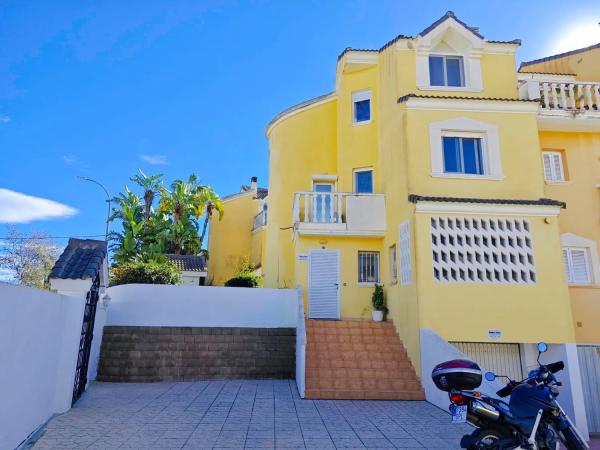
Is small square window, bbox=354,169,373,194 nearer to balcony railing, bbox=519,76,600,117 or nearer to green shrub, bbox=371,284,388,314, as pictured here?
green shrub, bbox=371,284,388,314

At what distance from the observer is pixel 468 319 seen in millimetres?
9875

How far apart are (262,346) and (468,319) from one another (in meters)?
5.88

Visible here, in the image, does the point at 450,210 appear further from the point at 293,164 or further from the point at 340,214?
the point at 293,164

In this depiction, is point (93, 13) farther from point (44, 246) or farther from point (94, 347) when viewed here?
point (44, 246)

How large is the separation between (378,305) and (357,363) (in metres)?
3.08

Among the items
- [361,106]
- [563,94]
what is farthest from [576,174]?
[361,106]

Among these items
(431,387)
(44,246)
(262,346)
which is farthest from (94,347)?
(44,246)

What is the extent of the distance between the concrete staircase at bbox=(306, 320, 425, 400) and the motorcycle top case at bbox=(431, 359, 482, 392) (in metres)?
4.43

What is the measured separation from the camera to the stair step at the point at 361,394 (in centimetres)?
926

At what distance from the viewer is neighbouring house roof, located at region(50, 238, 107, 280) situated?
829 centimetres

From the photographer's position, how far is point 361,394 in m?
9.32

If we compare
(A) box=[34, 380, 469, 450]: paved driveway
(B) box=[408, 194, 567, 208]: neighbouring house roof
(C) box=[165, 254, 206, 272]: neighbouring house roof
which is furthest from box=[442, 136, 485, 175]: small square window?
(C) box=[165, 254, 206, 272]: neighbouring house roof

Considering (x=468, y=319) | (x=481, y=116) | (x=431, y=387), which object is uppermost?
(x=481, y=116)

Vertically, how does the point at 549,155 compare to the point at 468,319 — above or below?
above
